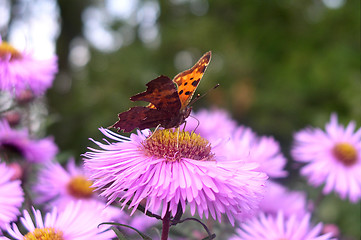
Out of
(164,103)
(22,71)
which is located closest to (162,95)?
(164,103)

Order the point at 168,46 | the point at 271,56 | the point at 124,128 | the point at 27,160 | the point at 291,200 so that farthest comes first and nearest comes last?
the point at 168,46 → the point at 271,56 → the point at 27,160 → the point at 291,200 → the point at 124,128

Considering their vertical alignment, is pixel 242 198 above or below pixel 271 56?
below

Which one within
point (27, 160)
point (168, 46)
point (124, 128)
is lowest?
point (124, 128)

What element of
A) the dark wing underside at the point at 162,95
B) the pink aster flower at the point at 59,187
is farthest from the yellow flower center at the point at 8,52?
the dark wing underside at the point at 162,95

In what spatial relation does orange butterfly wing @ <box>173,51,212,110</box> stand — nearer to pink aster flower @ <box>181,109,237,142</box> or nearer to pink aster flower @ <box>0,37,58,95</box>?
pink aster flower @ <box>0,37,58,95</box>

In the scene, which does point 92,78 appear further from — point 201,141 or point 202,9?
point 201,141

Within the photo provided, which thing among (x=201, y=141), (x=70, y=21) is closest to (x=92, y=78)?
(x=70, y=21)
